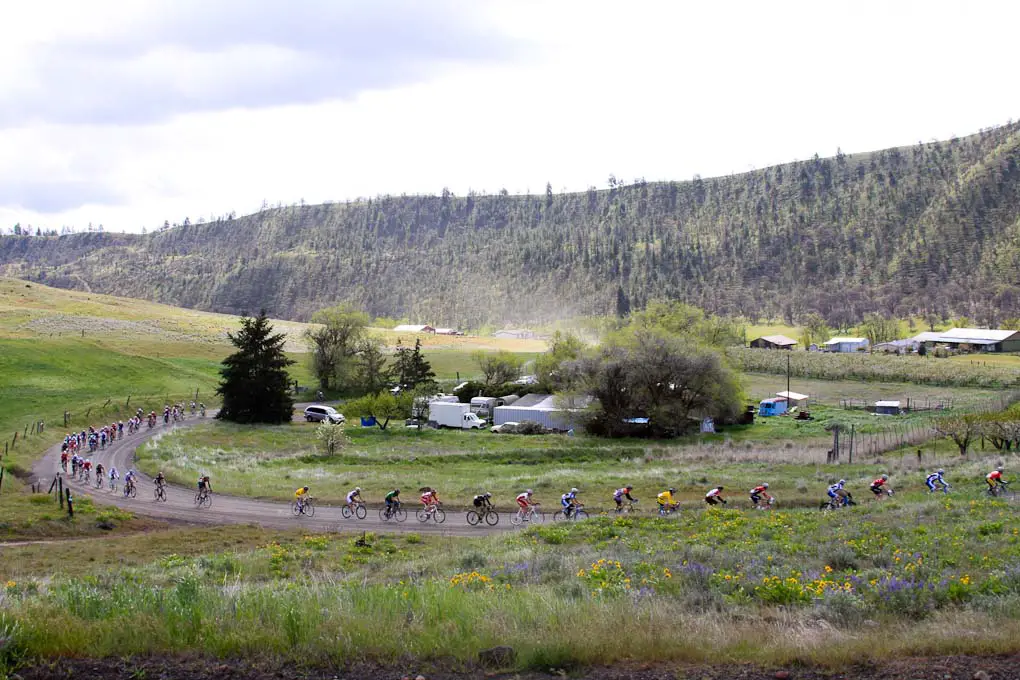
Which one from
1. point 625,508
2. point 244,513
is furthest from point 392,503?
point 625,508

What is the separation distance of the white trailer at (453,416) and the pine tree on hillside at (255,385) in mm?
12996

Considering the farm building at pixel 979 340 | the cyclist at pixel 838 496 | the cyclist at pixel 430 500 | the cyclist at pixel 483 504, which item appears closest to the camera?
the cyclist at pixel 838 496

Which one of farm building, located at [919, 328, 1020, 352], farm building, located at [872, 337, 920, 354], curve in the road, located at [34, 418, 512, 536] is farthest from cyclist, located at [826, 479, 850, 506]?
farm building, located at [919, 328, 1020, 352]

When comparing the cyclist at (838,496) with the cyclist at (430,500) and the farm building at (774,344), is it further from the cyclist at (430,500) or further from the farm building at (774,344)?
the farm building at (774,344)

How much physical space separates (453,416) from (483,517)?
40.3m

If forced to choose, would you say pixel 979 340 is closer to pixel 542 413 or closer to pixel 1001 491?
pixel 542 413

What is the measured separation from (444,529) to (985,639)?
22.8 m

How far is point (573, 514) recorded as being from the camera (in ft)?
93.2

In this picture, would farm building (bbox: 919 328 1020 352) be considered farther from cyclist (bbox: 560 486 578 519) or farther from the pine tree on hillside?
cyclist (bbox: 560 486 578 519)

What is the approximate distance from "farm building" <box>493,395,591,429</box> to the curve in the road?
31679 millimetres

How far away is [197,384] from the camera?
290 feet

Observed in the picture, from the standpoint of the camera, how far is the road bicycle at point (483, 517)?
29938 millimetres

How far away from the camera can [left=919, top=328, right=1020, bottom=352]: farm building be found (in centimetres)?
12031

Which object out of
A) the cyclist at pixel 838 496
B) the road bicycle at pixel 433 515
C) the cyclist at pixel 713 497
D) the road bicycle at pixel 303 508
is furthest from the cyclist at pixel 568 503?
the road bicycle at pixel 303 508
